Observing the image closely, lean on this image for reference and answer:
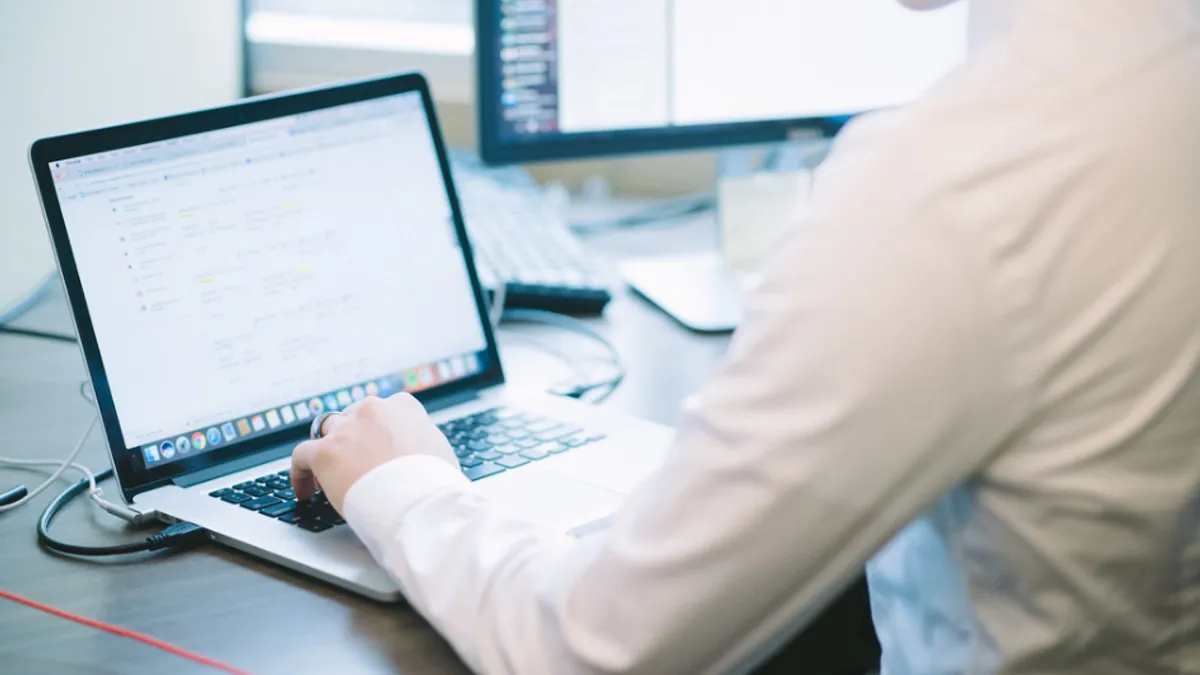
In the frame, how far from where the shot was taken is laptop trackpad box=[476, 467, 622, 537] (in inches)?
31.5

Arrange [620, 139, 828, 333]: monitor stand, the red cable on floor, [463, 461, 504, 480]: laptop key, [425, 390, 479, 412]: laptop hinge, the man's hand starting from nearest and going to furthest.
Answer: the red cable on floor, the man's hand, [463, 461, 504, 480]: laptop key, [425, 390, 479, 412]: laptop hinge, [620, 139, 828, 333]: monitor stand

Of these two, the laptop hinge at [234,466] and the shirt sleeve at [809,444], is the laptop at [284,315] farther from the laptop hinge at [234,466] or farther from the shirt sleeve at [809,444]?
the shirt sleeve at [809,444]

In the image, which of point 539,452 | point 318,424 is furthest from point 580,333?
point 318,424

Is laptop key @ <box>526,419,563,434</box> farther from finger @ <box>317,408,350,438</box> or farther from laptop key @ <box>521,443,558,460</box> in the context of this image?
finger @ <box>317,408,350,438</box>

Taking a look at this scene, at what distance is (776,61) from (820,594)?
0.78 m

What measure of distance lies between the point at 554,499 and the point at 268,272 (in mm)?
268

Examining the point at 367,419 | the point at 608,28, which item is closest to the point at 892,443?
the point at 367,419

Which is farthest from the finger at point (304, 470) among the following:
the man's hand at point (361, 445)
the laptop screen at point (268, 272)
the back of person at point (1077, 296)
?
the back of person at point (1077, 296)

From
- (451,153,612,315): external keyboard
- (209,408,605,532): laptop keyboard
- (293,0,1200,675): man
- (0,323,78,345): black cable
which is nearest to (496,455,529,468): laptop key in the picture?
(209,408,605,532): laptop keyboard

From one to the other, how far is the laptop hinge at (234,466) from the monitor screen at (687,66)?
41 centimetres

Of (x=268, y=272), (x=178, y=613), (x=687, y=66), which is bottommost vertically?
(x=178, y=613)

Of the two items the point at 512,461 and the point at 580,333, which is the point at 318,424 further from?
the point at 580,333

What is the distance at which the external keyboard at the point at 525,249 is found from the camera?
4.09ft

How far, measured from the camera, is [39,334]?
1.16 metres
